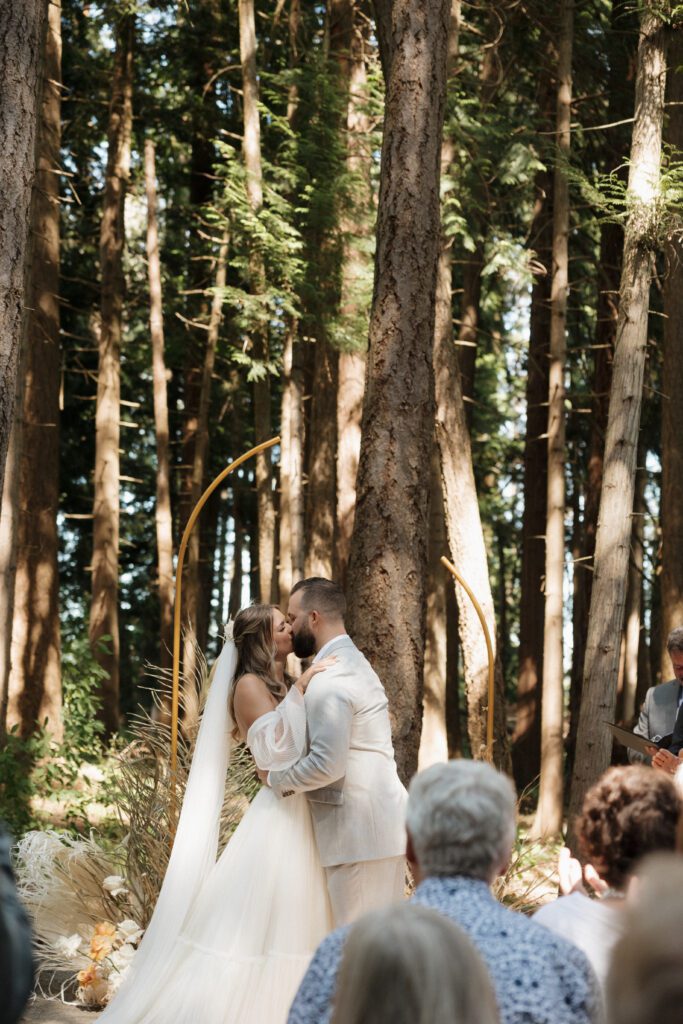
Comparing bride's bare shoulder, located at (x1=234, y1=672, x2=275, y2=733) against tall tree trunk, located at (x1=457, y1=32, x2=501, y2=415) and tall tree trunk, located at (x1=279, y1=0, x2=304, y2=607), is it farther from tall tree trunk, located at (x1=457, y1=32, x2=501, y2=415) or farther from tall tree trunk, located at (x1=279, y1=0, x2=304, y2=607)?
Answer: tall tree trunk, located at (x1=457, y1=32, x2=501, y2=415)

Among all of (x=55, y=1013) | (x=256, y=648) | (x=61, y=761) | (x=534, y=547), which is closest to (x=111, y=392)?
Answer: (x=61, y=761)

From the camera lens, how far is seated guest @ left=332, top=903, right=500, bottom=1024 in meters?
2.09

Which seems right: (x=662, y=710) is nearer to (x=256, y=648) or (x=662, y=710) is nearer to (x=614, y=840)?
(x=256, y=648)

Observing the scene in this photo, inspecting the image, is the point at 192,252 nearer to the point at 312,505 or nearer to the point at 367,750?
the point at 312,505

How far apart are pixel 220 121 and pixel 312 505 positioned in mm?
7283

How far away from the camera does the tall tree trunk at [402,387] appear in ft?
23.1

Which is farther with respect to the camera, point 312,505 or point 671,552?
point 312,505

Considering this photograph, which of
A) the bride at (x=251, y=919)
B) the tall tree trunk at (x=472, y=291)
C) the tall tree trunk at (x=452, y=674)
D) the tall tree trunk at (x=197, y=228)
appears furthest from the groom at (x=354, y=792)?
the tall tree trunk at (x=452, y=674)

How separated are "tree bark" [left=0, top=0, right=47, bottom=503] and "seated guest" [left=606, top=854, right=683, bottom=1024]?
4.57m

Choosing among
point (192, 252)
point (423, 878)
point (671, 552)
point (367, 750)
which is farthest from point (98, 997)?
point (192, 252)

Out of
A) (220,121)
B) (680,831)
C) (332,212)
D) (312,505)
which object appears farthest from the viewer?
(220,121)

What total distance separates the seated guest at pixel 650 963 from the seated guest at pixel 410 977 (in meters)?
0.24

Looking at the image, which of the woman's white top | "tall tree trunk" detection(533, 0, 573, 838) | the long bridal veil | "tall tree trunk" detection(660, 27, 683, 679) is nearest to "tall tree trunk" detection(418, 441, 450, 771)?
"tall tree trunk" detection(533, 0, 573, 838)

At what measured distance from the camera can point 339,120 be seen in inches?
613
